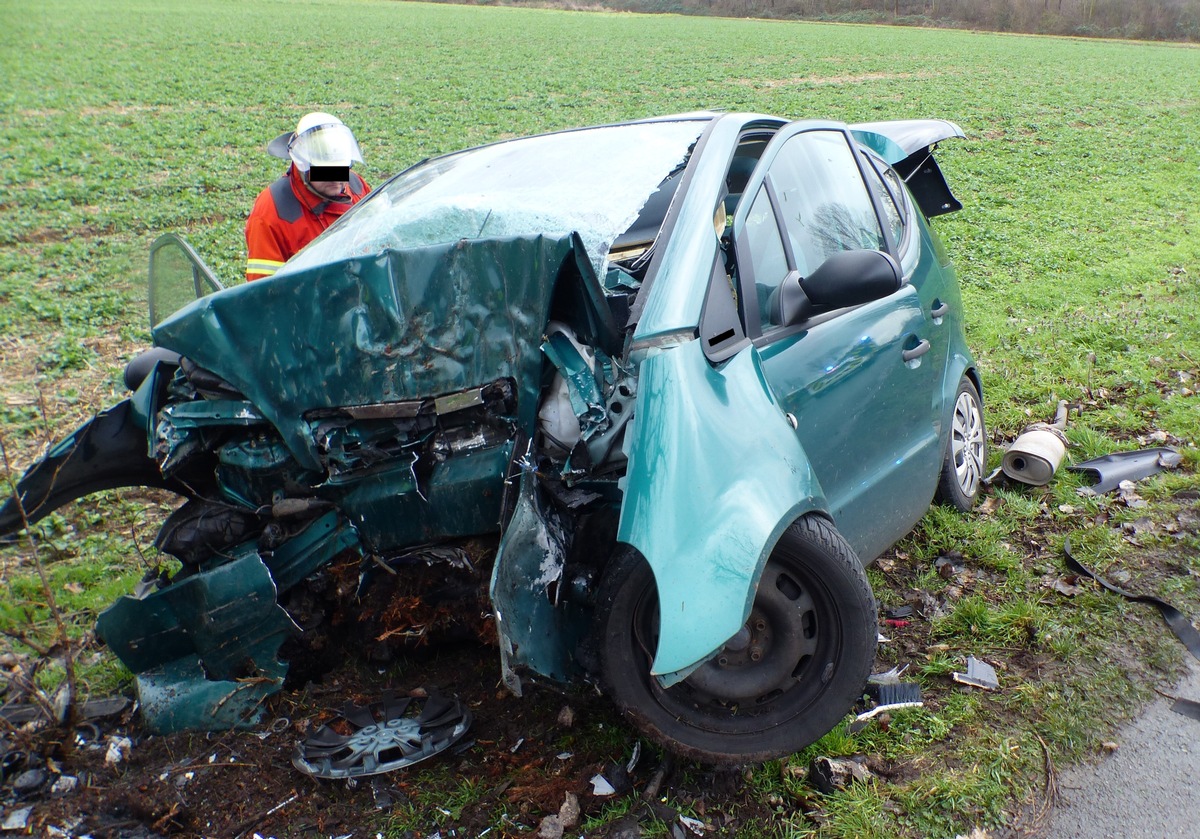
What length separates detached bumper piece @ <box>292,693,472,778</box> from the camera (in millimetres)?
2678

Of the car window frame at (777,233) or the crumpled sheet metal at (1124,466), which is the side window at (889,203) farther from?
the crumpled sheet metal at (1124,466)

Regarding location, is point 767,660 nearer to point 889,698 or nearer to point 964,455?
point 889,698

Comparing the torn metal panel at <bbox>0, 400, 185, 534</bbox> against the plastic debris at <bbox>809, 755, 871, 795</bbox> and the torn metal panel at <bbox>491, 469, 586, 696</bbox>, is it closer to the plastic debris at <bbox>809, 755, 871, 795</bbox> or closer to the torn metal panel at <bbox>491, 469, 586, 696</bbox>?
the torn metal panel at <bbox>491, 469, 586, 696</bbox>

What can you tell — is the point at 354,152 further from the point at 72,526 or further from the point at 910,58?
the point at 910,58

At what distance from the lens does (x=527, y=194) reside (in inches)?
127

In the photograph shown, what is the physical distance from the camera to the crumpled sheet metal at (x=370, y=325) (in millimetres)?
2617

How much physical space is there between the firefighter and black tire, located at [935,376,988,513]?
323cm

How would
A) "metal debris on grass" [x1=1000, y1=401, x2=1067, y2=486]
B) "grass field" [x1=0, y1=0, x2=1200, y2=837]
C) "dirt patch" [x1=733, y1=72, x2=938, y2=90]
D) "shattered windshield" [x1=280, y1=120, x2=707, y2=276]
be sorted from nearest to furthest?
"shattered windshield" [x1=280, y1=120, x2=707, y2=276]
"grass field" [x1=0, y1=0, x2=1200, y2=837]
"metal debris on grass" [x1=1000, y1=401, x2=1067, y2=486]
"dirt patch" [x1=733, y1=72, x2=938, y2=90]

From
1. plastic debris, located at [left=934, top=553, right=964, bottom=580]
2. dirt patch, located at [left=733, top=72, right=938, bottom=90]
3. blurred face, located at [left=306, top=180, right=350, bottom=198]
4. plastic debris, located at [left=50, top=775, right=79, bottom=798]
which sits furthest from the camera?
dirt patch, located at [left=733, top=72, right=938, bottom=90]

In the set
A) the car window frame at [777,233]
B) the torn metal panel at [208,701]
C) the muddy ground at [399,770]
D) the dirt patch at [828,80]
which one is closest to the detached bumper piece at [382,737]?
the muddy ground at [399,770]

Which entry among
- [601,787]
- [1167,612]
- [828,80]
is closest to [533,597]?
[601,787]

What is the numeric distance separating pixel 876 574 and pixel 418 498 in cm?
206

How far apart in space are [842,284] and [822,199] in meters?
0.87

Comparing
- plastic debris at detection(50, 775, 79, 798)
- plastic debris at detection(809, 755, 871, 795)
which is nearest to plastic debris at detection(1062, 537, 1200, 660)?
plastic debris at detection(809, 755, 871, 795)
